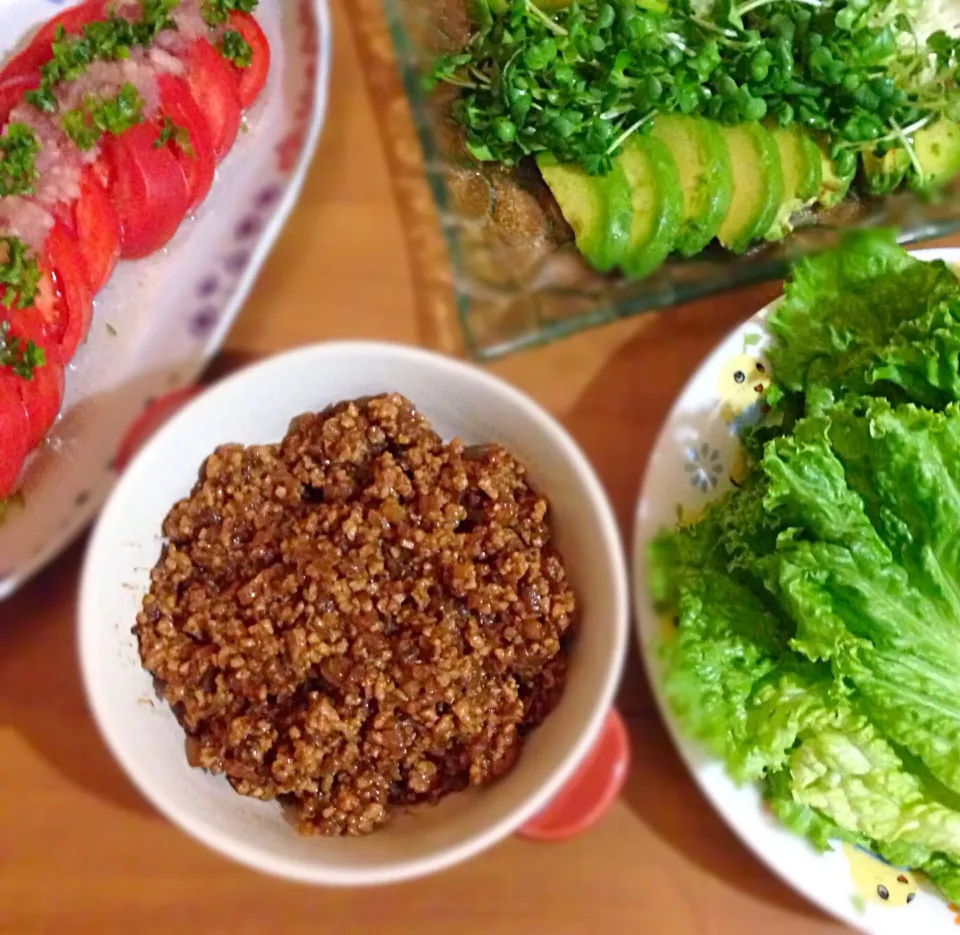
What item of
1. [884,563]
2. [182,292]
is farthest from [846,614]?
[182,292]

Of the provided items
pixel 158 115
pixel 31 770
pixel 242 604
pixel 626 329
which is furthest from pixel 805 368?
pixel 31 770

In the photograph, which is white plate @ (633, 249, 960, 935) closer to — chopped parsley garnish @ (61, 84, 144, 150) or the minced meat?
the minced meat

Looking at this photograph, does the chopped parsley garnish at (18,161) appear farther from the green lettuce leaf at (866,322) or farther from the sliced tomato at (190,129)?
the green lettuce leaf at (866,322)

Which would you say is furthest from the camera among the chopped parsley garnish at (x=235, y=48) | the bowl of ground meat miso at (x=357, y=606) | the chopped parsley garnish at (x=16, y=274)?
the chopped parsley garnish at (x=235, y=48)

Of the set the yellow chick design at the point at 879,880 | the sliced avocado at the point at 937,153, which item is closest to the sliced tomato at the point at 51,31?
the sliced avocado at the point at 937,153

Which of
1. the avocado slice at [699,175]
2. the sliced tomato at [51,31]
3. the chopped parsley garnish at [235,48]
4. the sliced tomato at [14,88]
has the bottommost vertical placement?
the avocado slice at [699,175]
